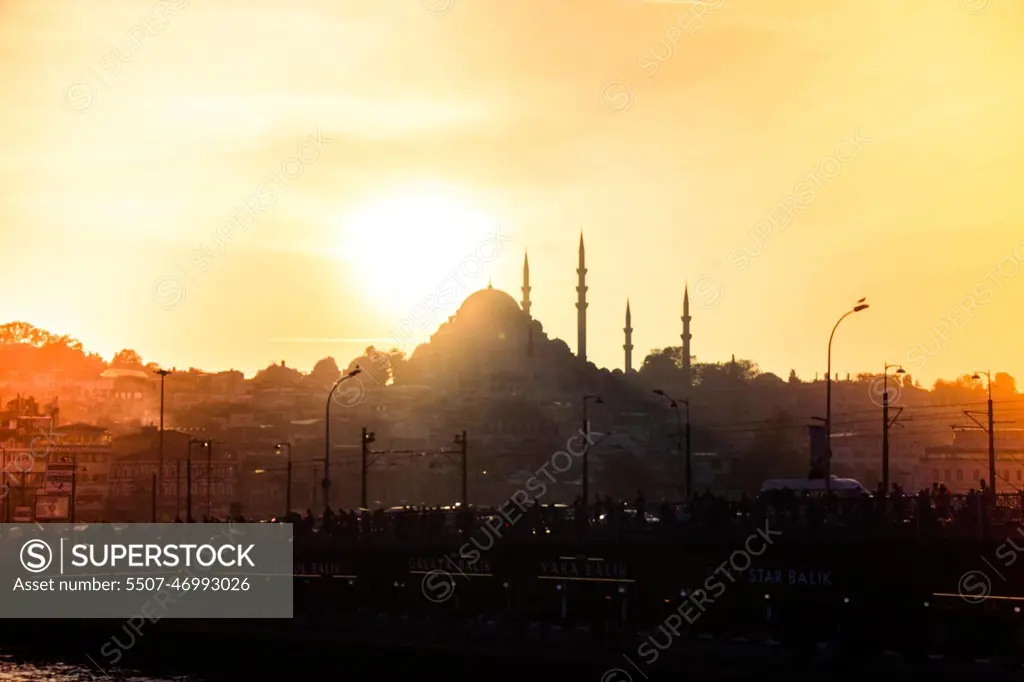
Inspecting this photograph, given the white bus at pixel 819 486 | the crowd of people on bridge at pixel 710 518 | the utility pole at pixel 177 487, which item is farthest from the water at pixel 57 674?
the utility pole at pixel 177 487

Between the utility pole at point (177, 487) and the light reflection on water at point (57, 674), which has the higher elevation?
the utility pole at point (177, 487)

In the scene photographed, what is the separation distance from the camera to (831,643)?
1770 inches

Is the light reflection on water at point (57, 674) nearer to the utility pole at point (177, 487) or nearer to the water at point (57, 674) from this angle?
the water at point (57, 674)

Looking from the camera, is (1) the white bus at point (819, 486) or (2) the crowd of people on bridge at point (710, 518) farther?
(1) the white bus at point (819, 486)

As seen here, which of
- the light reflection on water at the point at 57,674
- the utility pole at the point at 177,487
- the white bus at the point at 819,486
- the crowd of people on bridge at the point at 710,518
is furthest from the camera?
the utility pole at the point at 177,487

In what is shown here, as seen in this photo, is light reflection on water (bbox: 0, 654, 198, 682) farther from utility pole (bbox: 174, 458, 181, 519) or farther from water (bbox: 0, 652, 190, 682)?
utility pole (bbox: 174, 458, 181, 519)

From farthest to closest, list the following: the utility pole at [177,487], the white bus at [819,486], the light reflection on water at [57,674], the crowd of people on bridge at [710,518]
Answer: the utility pole at [177,487] → the white bus at [819,486] → the light reflection on water at [57,674] → the crowd of people on bridge at [710,518]

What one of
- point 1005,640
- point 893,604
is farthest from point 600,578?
point 1005,640

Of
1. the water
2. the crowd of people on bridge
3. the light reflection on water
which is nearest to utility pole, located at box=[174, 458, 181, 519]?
the water

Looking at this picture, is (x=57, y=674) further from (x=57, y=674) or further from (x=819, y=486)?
(x=819, y=486)

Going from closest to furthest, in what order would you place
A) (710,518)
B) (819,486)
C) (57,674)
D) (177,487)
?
(710,518) → (57,674) → (819,486) → (177,487)

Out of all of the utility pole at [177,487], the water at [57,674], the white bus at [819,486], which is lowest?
the water at [57,674]

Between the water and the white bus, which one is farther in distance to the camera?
the white bus

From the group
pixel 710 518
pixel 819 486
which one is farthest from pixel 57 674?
pixel 819 486
